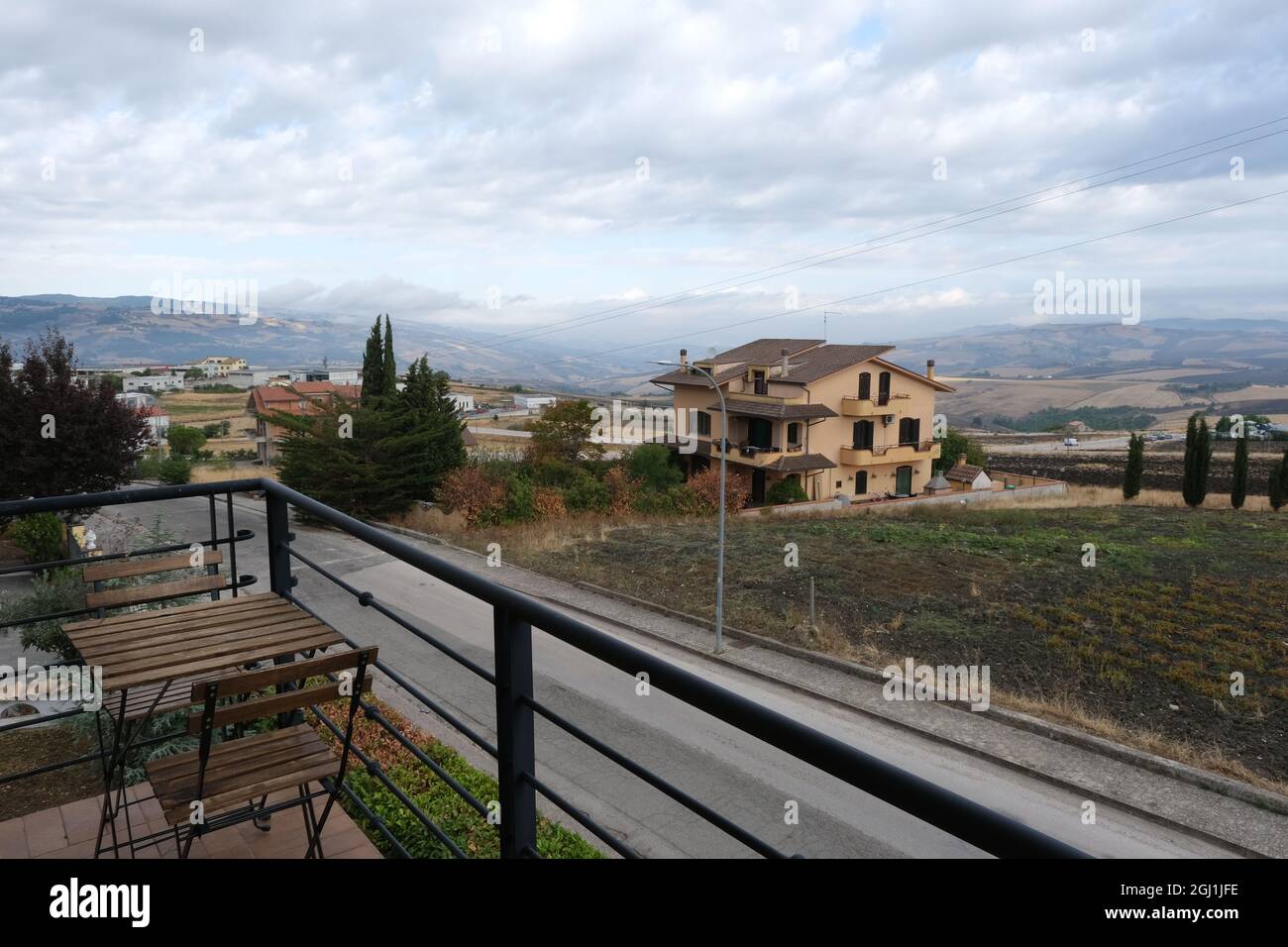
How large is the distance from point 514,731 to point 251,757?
118 centimetres

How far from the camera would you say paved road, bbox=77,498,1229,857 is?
9633 mm

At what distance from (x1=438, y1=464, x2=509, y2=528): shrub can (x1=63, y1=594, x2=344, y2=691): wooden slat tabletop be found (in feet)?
84.9

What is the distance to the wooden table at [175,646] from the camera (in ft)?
9.38

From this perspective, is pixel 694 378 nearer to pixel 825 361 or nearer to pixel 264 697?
pixel 825 361

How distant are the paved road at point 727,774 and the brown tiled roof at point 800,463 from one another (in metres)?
23.1

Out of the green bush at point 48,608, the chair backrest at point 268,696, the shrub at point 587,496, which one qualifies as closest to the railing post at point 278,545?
the chair backrest at point 268,696

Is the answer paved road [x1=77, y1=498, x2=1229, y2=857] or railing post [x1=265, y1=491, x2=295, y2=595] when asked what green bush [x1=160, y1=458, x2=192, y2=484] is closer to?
paved road [x1=77, y1=498, x2=1229, y2=857]

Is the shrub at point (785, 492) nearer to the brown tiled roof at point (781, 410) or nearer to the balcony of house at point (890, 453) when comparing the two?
the brown tiled roof at point (781, 410)

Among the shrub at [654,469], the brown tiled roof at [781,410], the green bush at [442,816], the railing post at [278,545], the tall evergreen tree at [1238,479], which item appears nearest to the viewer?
the railing post at [278,545]

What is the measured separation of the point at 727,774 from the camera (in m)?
11.0

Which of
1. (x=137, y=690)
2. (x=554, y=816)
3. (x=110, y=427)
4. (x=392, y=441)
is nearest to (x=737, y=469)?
(x=392, y=441)
